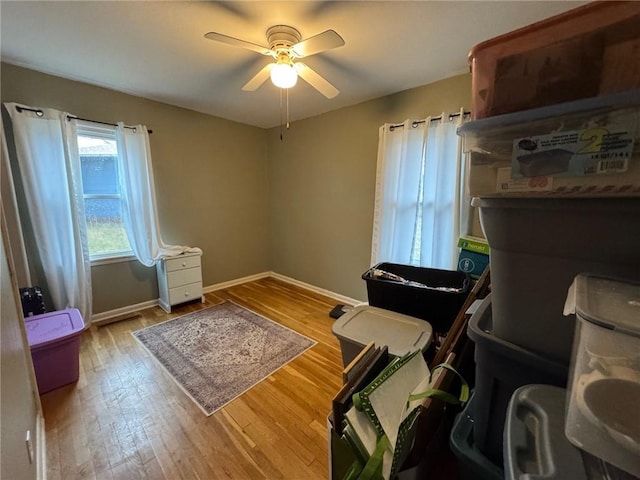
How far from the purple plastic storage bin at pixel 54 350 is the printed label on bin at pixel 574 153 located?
8.25 ft

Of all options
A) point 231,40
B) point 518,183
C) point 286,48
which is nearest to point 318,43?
point 286,48

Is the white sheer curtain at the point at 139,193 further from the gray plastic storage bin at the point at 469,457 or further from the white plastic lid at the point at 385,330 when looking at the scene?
the gray plastic storage bin at the point at 469,457

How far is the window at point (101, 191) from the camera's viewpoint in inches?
100.0

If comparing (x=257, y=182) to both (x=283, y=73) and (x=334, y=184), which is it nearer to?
(x=334, y=184)

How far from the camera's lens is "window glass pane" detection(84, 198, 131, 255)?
2.61m

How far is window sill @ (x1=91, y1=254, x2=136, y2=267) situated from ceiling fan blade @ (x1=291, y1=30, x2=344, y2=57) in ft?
8.90

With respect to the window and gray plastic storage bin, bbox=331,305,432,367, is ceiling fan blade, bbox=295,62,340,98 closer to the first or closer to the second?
gray plastic storage bin, bbox=331,305,432,367

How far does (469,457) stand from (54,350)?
7.82ft

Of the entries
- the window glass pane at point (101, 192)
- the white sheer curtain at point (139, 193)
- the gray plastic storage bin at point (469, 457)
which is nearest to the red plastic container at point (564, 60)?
the gray plastic storage bin at point (469, 457)

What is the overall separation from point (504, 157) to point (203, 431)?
1881 millimetres

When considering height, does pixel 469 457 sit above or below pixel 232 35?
below

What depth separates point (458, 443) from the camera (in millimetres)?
685

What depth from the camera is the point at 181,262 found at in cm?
296

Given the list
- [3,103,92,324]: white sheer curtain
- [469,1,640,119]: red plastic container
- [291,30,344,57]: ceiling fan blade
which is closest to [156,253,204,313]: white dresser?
[3,103,92,324]: white sheer curtain
